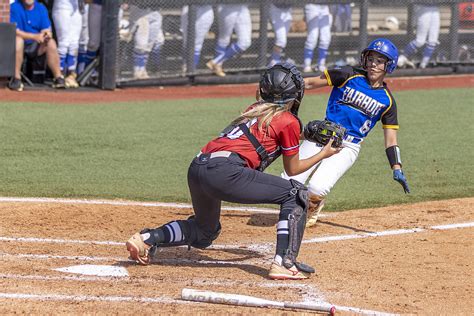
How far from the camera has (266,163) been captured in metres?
6.09

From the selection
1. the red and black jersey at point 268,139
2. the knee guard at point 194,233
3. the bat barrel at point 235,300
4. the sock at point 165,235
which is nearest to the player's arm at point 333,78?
the red and black jersey at point 268,139

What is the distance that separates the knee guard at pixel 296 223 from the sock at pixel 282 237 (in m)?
0.02

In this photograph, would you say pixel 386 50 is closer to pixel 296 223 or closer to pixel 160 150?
pixel 296 223

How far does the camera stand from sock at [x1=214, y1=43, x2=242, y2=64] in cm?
1620

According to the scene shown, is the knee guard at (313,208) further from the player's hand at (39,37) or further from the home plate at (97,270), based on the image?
the player's hand at (39,37)

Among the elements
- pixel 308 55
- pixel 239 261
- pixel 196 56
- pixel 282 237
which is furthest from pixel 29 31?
pixel 282 237

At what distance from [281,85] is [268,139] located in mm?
365

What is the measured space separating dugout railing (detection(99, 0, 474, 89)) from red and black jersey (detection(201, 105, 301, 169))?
Result: 362 inches

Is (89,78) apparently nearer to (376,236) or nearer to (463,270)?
(376,236)

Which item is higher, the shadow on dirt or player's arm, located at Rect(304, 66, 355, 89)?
player's arm, located at Rect(304, 66, 355, 89)

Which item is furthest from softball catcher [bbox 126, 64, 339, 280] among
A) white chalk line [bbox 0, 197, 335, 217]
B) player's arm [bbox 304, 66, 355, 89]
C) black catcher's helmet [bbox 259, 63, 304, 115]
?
white chalk line [bbox 0, 197, 335, 217]

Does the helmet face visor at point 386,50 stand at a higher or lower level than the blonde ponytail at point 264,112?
higher

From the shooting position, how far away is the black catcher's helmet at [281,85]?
589 centimetres

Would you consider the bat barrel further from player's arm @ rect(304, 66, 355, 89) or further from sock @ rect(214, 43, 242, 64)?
sock @ rect(214, 43, 242, 64)
